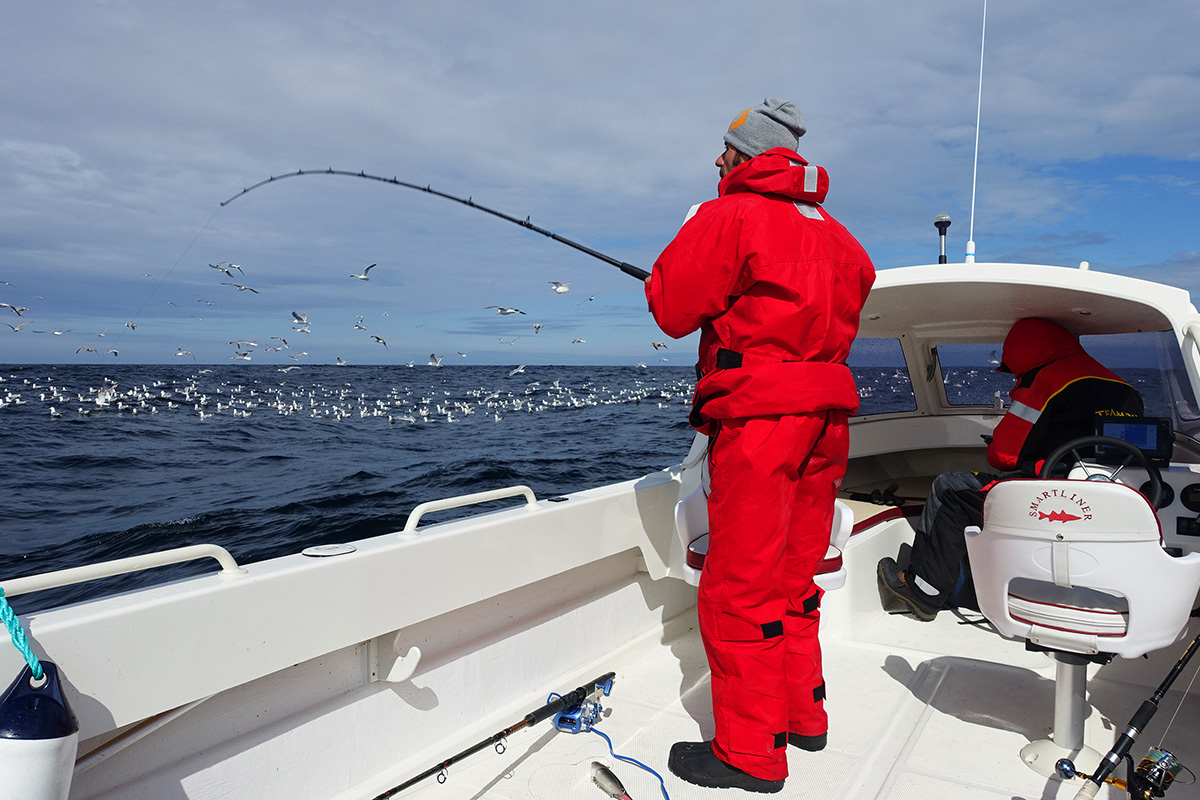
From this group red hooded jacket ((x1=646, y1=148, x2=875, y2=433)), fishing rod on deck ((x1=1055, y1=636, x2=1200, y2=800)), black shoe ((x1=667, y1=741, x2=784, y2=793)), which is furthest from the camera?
black shoe ((x1=667, y1=741, x2=784, y2=793))

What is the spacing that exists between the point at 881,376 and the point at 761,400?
3.54 meters

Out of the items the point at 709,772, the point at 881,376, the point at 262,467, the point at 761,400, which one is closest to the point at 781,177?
the point at 761,400

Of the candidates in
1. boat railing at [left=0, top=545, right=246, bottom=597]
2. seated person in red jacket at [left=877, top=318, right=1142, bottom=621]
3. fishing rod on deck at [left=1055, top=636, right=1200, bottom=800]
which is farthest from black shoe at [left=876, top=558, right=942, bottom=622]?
boat railing at [left=0, top=545, right=246, bottom=597]

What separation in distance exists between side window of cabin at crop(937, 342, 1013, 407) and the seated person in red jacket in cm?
141

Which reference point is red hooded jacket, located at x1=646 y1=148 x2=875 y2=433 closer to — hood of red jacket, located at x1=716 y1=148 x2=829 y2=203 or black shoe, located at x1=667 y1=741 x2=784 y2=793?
hood of red jacket, located at x1=716 y1=148 x2=829 y2=203

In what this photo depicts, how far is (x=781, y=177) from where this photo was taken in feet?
6.44

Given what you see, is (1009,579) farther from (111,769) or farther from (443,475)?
(443,475)

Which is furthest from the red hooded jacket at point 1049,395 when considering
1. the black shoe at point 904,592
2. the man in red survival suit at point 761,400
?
the man in red survival suit at point 761,400

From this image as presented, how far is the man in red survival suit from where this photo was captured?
187 cm

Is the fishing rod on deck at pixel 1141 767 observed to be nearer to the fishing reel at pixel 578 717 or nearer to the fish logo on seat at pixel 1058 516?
the fish logo on seat at pixel 1058 516

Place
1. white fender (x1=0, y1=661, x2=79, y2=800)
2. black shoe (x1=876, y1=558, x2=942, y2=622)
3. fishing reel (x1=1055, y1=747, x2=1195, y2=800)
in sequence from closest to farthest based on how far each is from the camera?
white fender (x1=0, y1=661, x2=79, y2=800) → fishing reel (x1=1055, y1=747, x2=1195, y2=800) → black shoe (x1=876, y1=558, x2=942, y2=622)

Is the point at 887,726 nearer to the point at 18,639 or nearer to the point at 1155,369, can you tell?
the point at 1155,369

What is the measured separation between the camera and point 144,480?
11727 mm

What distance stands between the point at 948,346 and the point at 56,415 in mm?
25830
